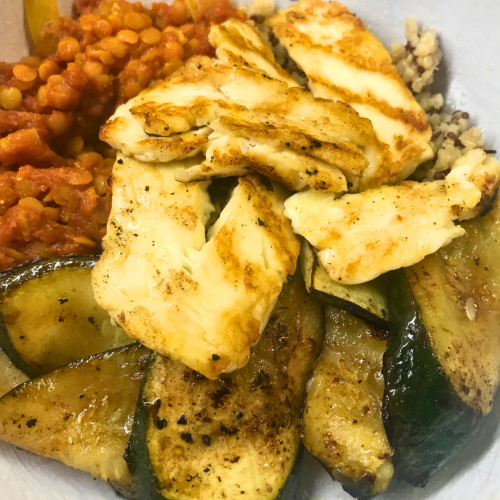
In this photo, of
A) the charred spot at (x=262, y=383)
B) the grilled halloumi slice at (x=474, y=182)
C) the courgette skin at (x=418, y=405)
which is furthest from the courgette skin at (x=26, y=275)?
the grilled halloumi slice at (x=474, y=182)

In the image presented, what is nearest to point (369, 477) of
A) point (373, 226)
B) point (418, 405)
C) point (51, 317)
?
point (418, 405)

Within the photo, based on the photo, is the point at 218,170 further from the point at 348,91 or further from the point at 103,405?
the point at 103,405

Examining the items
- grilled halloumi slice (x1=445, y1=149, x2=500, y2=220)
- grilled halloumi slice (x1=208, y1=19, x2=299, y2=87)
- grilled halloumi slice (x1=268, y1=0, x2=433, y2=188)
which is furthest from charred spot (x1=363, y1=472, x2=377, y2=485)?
grilled halloumi slice (x1=208, y1=19, x2=299, y2=87)

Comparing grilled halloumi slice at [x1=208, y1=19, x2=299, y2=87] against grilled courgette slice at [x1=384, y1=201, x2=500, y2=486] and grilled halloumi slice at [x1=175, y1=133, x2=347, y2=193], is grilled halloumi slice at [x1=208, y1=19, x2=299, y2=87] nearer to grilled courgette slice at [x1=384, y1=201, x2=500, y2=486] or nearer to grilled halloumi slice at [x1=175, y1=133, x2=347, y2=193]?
grilled halloumi slice at [x1=175, y1=133, x2=347, y2=193]

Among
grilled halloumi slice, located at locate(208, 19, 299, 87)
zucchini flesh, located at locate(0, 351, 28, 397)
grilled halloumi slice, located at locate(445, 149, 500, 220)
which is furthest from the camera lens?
grilled halloumi slice, located at locate(208, 19, 299, 87)

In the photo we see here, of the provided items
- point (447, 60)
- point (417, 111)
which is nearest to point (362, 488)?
point (417, 111)

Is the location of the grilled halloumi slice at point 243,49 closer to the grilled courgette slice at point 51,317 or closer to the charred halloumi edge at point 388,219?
the charred halloumi edge at point 388,219
